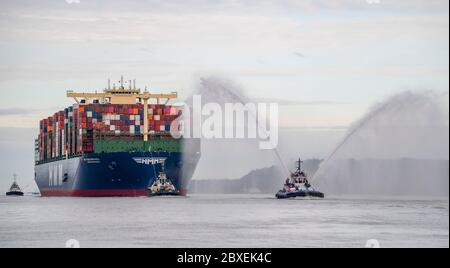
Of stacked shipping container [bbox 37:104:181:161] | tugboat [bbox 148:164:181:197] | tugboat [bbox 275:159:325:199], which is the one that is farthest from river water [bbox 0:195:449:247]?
stacked shipping container [bbox 37:104:181:161]

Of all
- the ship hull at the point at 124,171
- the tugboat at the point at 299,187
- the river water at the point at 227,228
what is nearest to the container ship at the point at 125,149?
the ship hull at the point at 124,171

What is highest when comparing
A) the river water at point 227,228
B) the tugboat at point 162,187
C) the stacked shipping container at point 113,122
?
the stacked shipping container at point 113,122

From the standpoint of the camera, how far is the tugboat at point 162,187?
352ft

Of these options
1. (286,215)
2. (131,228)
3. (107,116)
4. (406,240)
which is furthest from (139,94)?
(406,240)

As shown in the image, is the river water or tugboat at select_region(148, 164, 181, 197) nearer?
the river water

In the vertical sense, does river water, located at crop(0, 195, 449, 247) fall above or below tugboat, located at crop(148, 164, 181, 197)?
below

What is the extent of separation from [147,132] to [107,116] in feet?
16.6

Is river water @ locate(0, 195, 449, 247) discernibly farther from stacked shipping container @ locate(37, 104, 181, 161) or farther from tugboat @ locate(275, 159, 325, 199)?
stacked shipping container @ locate(37, 104, 181, 161)

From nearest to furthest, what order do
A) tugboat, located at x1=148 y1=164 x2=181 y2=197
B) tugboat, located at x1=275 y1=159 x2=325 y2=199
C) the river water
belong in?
1. the river water
2. tugboat, located at x1=275 y1=159 x2=325 y2=199
3. tugboat, located at x1=148 y1=164 x2=181 y2=197

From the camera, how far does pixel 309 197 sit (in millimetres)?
96688

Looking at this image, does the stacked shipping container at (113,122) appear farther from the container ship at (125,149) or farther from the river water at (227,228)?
the river water at (227,228)

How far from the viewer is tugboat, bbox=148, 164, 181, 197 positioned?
10725cm

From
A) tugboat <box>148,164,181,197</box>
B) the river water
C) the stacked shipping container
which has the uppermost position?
the stacked shipping container
